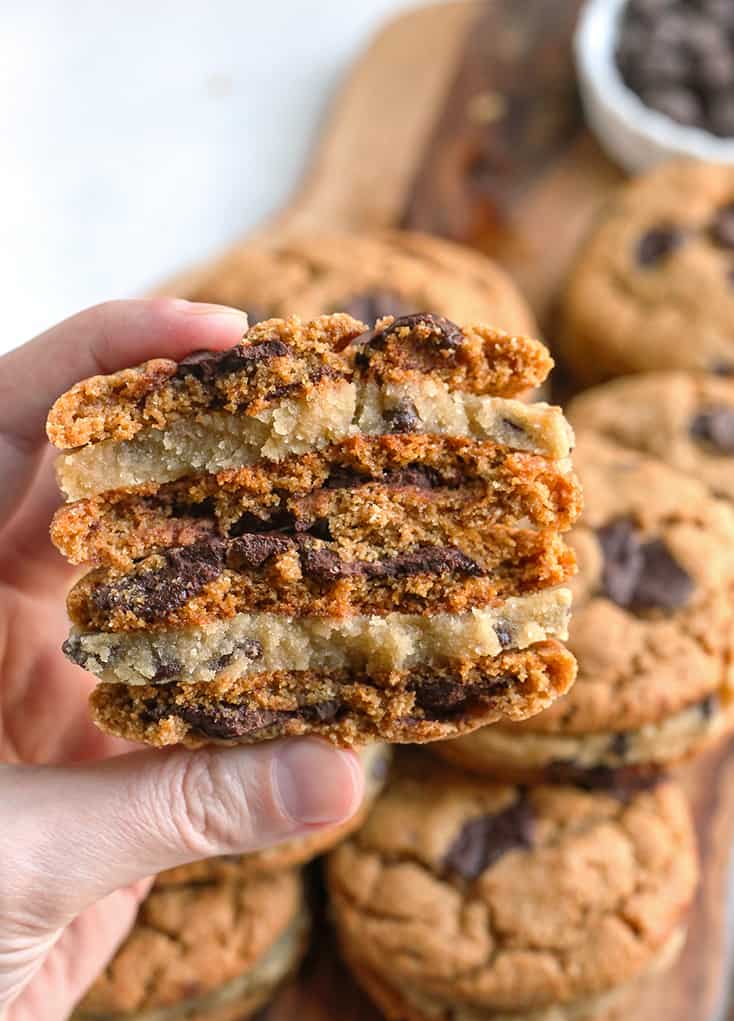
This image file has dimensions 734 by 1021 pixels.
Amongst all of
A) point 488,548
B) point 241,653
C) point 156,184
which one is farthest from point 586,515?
point 156,184

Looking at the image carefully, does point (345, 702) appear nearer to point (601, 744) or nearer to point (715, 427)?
point (601, 744)

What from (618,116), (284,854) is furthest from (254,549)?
(618,116)

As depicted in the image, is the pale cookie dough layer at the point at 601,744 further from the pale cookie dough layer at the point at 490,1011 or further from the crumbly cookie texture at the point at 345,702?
the crumbly cookie texture at the point at 345,702

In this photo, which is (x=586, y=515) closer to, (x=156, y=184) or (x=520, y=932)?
(x=520, y=932)

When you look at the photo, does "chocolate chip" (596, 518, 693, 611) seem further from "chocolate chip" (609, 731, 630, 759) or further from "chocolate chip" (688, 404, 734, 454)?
"chocolate chip" (688, 404, 734, 454)

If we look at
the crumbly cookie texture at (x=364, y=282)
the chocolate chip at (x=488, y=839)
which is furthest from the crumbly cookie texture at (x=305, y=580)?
the crumbly cookie texture at (x=364, y=282)
